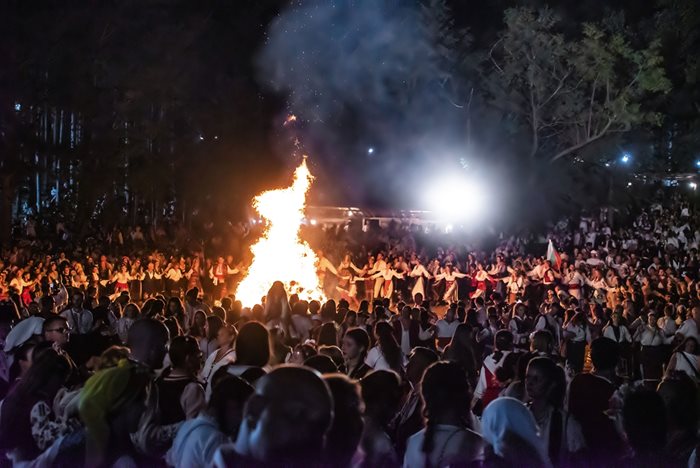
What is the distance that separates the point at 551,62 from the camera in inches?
1337

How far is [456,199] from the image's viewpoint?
36.6 m

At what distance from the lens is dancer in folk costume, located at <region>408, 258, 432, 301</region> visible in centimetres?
2419

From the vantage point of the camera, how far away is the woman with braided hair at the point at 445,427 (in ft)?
14.0

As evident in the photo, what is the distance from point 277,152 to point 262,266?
1789cm

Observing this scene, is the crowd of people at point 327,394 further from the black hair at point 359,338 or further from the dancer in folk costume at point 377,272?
the dancer in folk costume at point 377,272

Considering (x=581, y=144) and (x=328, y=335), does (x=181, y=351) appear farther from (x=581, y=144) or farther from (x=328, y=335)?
(x=581, y=144)

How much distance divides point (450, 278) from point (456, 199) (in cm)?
1278

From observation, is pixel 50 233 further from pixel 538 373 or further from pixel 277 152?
pixel 538 373

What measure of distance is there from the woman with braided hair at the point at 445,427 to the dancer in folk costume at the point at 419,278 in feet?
64.4

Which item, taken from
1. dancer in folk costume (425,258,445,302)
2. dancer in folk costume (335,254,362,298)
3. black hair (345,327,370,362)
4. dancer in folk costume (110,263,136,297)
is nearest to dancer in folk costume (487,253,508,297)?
dancer in folk costume (425,258,445,302)

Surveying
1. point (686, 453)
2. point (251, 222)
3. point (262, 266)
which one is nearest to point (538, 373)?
point (686, 453)

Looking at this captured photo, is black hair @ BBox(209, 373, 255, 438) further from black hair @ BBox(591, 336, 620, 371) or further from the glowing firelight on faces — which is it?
the glowing firelight on faces

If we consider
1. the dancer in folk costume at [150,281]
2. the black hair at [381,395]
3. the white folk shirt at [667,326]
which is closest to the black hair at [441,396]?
the black hair at [381,395]

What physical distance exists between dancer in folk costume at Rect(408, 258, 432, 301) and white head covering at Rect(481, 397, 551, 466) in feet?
64.5
